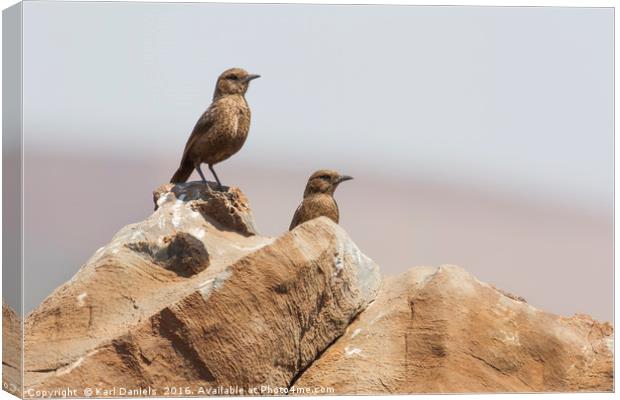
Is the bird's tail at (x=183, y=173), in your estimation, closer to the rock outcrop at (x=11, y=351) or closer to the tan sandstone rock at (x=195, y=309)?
the tan sandstone rock at (x=195, y=309)

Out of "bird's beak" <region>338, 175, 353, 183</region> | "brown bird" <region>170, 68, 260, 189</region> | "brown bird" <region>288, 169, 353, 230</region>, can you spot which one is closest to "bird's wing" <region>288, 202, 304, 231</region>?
"brown bird" <region>288, 169, 353, 230</region>

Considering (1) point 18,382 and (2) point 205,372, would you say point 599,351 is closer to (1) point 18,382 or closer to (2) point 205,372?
(2) point 205,372

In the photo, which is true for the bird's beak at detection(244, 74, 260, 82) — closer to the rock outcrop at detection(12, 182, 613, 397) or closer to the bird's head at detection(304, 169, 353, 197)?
the bird's head at detection(304, 169, 353, 197)

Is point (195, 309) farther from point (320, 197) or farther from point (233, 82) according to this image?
point (320, 197)

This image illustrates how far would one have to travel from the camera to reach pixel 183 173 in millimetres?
12289

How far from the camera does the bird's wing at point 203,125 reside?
11.8 m

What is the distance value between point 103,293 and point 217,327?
50.1 inches

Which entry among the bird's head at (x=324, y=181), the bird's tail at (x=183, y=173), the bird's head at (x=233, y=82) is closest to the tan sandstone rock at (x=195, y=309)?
the bird's tail at (x=183, y=173)

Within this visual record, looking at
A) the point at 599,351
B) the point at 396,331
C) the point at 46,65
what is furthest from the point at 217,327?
the point at 599,351

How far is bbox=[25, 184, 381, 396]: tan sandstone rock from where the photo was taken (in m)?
10.2

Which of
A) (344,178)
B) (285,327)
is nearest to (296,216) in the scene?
(344,178)

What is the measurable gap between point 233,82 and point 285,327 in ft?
9.36

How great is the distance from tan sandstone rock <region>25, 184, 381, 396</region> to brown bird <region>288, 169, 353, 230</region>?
4.55ft

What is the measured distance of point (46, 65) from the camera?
10.4 meters
